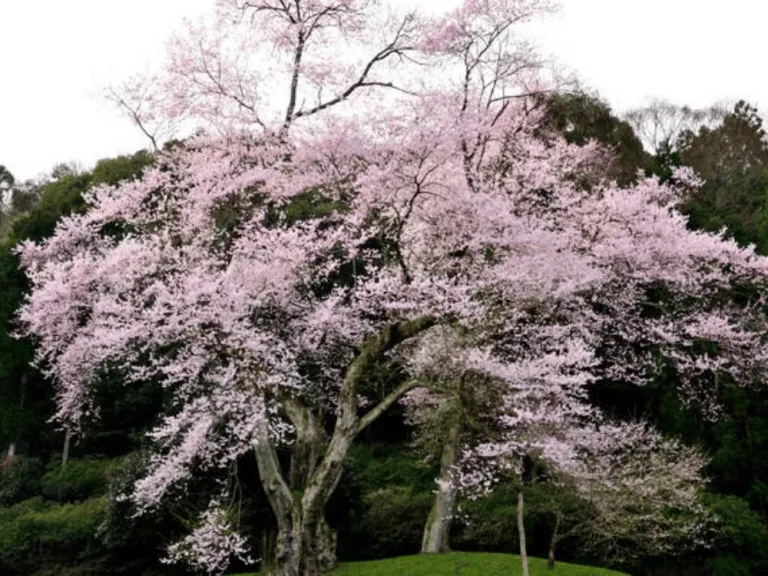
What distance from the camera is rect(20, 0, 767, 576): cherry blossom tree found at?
37.6 feet

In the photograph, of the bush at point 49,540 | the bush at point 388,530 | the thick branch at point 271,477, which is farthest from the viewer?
the bush at point 388,530

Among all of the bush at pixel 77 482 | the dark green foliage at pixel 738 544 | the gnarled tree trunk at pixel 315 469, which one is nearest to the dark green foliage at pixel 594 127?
the dark green foliage at pixel 738 544

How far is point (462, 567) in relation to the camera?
12.9 m

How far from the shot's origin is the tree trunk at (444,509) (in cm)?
1465

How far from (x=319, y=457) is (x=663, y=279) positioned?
26.1 ft

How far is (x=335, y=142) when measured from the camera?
43.1ft

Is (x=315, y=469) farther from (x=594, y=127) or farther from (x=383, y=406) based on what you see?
(x=594, y=127)

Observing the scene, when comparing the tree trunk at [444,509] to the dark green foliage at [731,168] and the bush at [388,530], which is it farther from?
the dark green foliage at [731,168]

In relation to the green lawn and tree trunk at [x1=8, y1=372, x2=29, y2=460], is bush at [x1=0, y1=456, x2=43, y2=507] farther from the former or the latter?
the green lawn

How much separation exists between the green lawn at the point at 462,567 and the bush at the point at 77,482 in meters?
11.0

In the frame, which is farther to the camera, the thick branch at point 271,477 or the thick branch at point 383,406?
the thick branch at point 271,477

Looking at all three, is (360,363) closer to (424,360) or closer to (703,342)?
(424,360)

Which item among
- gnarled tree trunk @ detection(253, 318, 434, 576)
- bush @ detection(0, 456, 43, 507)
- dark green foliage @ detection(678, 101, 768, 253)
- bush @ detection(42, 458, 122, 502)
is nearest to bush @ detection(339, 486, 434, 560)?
gnarled tree trunk @ detection(253, 318, 434, 576)

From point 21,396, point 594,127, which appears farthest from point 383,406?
point 21,396
